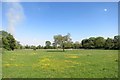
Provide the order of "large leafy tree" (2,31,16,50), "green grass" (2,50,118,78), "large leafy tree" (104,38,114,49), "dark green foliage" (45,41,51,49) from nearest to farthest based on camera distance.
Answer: "green grass" (2,50,118,78), "large leafy tree" (2,31,16,50), "large leafy tree" (104,38,114,49), "dark green foliage" (45,41,51,49)

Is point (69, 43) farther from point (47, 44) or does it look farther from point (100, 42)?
point (100, 42)

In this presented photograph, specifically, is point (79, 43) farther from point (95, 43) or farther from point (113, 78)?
point (113, 78)

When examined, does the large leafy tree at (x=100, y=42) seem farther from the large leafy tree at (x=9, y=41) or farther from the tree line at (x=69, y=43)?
the large leafy tree at (x=9, y=41)

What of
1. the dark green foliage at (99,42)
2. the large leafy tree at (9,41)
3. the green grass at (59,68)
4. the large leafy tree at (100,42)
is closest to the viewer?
the green grass at (59,68)

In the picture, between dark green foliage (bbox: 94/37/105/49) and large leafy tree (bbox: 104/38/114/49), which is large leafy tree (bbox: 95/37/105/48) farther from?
large leafy tree (bbox: 104/38/114/49)

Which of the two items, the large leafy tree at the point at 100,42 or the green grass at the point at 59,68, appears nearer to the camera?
the green grass at the point at 59,68

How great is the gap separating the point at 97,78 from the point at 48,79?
365 centimetres

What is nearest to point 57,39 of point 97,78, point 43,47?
point 43,47

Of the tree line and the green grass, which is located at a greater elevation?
the tree line

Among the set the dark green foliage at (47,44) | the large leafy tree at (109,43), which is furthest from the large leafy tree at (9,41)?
the large leafy tree at (109,43)

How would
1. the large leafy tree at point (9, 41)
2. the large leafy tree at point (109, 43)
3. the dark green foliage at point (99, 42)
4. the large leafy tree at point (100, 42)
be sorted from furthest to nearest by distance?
the dark green foliage at point (99, 42) → the large leafy tree at point (100, 42) → the large leafy tree at point (109, 43) → the large leafy tree at point (9, 41)

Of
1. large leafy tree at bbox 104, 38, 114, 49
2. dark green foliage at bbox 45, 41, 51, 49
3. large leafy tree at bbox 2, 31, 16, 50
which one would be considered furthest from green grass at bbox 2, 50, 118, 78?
dark green foliage at bbox 45, 41, 51, 49

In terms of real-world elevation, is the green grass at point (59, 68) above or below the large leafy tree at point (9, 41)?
below

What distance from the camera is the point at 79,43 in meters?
148
